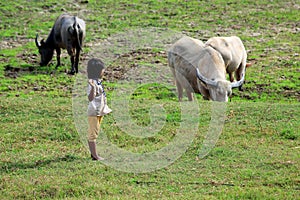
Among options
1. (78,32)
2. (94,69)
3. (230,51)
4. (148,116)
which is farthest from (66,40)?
(94,69)

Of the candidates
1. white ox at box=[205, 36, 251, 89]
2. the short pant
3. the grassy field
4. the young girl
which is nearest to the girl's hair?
the young girl

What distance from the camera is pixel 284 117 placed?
34.0 ft

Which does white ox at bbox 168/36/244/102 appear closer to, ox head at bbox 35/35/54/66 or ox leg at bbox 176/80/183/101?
ox leg at bbox 176/80/183/101

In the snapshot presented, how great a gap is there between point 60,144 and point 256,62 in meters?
8.88

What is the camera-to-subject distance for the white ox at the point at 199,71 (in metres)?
10.9

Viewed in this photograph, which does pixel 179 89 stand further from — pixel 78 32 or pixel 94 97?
pixel 94 97

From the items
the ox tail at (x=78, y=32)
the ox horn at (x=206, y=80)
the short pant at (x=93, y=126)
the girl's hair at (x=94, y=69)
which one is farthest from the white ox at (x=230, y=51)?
the short pant at (x=93, y=126)

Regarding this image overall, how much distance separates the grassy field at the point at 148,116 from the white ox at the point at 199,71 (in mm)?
332

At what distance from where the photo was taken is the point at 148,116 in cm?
1057

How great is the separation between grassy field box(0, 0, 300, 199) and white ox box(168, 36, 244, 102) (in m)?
0.33

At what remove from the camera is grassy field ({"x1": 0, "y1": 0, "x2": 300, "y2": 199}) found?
282 inches

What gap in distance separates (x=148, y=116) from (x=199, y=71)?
5.07 ft

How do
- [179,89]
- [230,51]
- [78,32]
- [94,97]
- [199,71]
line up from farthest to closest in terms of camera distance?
[78,32], [179,89], [230,51], [199,71], [94,97]

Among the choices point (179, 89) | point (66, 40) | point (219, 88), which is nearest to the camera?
point (219, 88)
